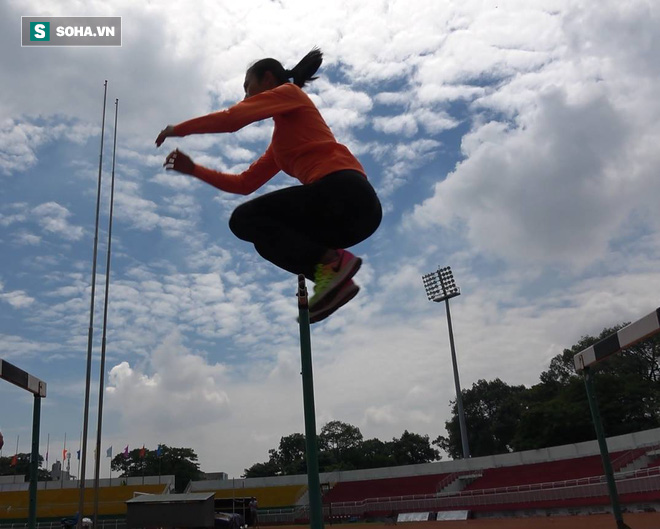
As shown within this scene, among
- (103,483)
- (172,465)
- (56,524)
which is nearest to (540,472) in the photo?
(56,524)

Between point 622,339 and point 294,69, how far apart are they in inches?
143

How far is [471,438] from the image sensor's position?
217ft

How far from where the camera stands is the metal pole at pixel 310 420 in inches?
108

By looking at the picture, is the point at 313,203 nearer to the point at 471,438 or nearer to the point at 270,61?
the point at 270,61

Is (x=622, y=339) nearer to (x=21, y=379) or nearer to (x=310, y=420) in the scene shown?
(x=310, y=420)

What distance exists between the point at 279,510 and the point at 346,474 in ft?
17.9

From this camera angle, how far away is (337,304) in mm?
3201

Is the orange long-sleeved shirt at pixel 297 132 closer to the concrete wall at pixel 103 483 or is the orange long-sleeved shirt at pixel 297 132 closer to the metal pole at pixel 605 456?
the metal pole at pixel 605 456

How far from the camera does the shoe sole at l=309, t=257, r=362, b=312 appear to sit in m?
3.12

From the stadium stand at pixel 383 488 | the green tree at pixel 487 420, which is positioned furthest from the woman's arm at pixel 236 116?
the green tree at pixel 487 420

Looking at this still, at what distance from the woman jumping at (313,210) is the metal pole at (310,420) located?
0.83 ft

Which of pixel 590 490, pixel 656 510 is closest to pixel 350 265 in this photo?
pixel 656 510

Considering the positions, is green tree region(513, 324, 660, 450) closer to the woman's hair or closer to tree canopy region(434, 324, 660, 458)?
tree canopy region(434, 324, 660, 458)

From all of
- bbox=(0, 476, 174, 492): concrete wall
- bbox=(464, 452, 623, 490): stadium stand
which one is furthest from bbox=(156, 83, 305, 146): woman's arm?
bbox=(0, 476, 174, 492): concrete wall
